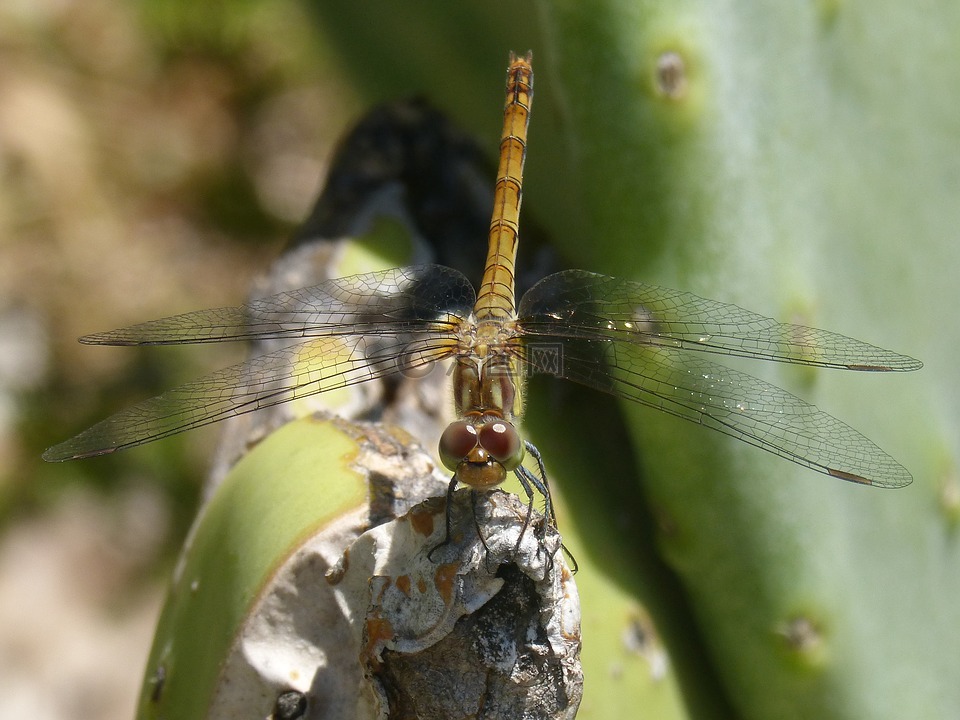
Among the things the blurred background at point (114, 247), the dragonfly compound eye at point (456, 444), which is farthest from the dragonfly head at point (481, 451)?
the blurred background at point (114, 247)

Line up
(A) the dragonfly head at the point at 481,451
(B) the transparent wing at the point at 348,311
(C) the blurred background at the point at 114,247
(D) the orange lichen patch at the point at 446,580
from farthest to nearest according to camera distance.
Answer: (C) the blurred background at the point at 114,247, (B) the transparent wing at the point at 348,311, (A) the dragonfly head at the point at 481,451, (D) the orange lichen patch at the point at 446,580

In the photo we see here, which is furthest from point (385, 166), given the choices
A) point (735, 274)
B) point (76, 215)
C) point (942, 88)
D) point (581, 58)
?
point (76, 215)

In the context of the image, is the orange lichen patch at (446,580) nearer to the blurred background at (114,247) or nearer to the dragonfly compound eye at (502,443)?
the dragonfly compound eye at (502,443)

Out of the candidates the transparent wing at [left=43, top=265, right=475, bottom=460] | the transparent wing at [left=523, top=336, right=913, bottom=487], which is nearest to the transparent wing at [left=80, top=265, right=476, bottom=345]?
the transparent wing at [left=43, top=265, right=475, bottom=460]

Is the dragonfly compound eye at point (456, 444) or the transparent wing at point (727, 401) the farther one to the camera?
the transparent wing at point (727, 401)

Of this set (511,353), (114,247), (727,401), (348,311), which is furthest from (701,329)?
(114,247)

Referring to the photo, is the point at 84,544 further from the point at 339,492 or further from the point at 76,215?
the point at 339,492

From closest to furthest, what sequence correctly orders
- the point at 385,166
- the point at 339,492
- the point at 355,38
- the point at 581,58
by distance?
1. the point at 339,492
2. the point at 581,58
3. the point at 385,166
4. the point at 355,38
